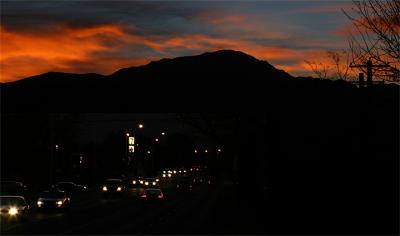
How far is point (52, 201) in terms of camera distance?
47.4 meters

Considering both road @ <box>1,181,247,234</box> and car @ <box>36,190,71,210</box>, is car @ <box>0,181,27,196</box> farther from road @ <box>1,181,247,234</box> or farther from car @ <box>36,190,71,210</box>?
road @ <box>1,181,247,234</box>

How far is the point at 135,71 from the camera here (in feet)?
154

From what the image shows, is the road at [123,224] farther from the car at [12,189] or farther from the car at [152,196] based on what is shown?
the car at [12,189]

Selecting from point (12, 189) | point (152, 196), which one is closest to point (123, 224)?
point (152, 196)

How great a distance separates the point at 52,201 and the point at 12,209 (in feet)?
30.0

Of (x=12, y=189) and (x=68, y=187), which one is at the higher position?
(x=12, y=189)

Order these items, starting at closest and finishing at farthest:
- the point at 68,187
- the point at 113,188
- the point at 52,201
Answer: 1. the point at 52,201
2. the point at 113,188
3. the point at 68,187

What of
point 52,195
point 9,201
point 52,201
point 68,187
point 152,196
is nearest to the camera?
point 9,201

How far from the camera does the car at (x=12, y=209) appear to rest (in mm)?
38250

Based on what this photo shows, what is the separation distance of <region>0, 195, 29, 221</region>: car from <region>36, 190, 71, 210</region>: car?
26.1ft

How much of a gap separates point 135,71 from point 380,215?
1036 inches

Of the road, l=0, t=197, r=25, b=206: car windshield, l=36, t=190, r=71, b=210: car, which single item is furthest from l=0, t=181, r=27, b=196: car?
l=0, t=197, r=25, b=206: car windshield

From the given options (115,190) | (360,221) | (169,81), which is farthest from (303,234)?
(115,190)

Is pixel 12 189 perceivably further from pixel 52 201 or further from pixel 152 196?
pixel 52 201
